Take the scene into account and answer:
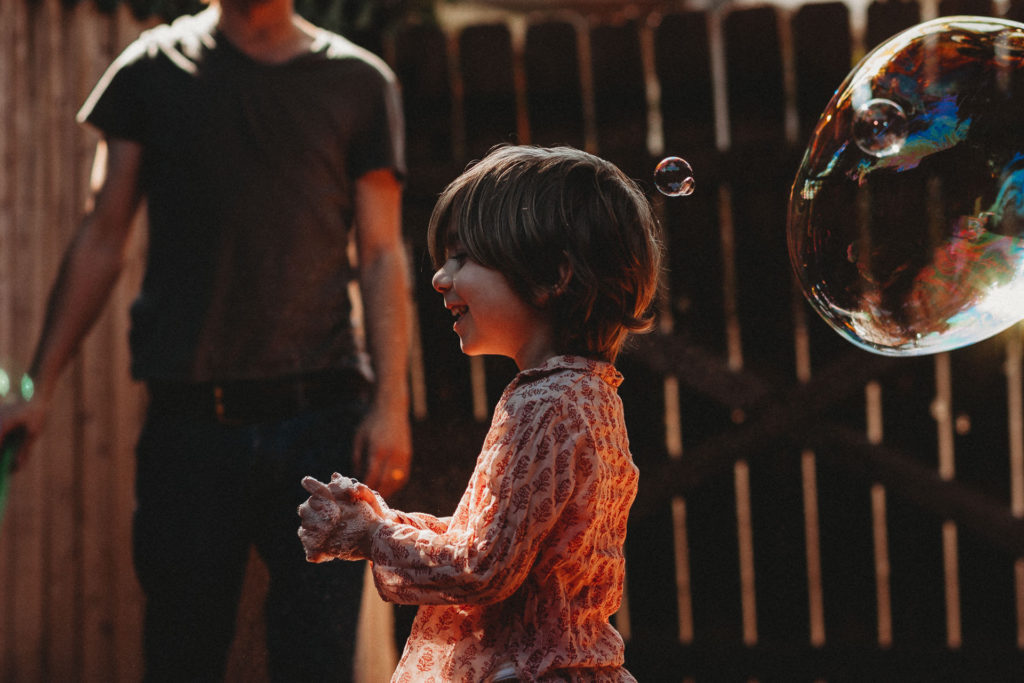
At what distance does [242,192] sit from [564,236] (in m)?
0.84

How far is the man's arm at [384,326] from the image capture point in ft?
6.23

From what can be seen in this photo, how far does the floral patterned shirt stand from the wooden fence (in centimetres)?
165

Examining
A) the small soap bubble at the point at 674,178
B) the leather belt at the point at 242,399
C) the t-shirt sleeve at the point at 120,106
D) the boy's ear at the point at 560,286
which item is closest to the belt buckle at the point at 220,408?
the leather belt at the point at 242,399

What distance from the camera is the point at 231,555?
1.82 m

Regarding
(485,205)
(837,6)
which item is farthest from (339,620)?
(837,6)

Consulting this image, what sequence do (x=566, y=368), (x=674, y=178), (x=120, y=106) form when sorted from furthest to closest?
(x=120, y=106)
(x=674, y=178)
(x=566, y=368)

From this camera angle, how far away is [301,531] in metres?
1.26

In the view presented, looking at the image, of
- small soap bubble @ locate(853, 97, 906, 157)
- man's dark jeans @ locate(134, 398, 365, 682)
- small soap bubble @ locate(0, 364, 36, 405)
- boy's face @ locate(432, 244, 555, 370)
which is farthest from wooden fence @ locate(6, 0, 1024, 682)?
boy's face @ locate(432, 244, 555, 370)

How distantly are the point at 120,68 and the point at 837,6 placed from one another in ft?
7.34

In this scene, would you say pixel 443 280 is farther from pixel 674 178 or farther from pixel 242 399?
pixel 242 399

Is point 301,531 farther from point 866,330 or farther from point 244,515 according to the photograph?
point 866,330

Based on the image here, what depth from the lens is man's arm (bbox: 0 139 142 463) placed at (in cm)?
200

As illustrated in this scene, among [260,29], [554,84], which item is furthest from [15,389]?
[554,84]

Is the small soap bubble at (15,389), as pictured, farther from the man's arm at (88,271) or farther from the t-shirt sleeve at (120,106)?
the t-shirt sleeve at (120,106)
